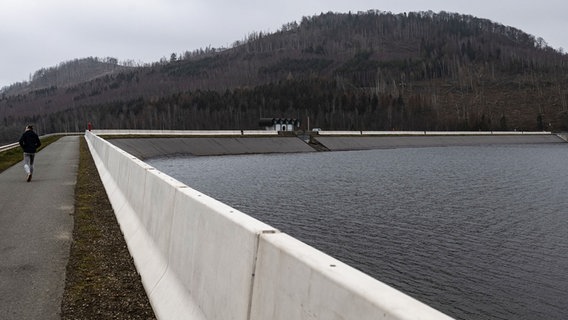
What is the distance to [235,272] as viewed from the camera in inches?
170

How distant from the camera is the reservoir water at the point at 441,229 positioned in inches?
498

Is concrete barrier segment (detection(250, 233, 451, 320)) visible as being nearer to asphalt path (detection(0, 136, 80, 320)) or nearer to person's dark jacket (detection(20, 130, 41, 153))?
asphalt path (detection(0, 136, 80, 320))

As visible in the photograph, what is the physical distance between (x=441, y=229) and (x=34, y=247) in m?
15.3

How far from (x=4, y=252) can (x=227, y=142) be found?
75.3 m

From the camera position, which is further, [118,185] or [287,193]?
[287,193]

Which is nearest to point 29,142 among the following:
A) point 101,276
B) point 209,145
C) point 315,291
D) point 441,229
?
point 101,276

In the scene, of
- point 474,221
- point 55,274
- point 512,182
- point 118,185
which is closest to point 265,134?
point 512,182

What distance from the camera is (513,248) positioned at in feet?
56.1

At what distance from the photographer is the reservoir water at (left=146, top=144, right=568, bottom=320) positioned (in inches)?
498

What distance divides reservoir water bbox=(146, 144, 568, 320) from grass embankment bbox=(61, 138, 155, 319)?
7.01m

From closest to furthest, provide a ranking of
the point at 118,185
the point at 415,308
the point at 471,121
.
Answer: the point at 415,308, the point at 118,185, the point at 471,121

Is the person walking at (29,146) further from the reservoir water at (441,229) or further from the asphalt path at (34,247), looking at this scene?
the reservoir water at (441,229)

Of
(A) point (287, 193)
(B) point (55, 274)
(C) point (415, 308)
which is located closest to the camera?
(C) point (415, 308)

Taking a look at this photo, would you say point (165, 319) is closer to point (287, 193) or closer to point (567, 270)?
point (567, 270)
